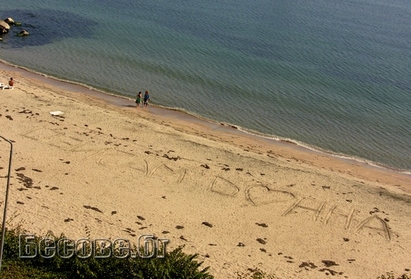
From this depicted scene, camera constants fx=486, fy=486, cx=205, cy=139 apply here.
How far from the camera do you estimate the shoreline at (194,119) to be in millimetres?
35281

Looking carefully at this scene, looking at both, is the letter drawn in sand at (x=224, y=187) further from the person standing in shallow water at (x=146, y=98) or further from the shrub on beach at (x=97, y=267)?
the person standing in shallow water at (x=146, y=98)

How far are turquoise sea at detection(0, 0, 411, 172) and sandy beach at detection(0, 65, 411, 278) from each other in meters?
5.00

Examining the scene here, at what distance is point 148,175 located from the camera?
2620 cm

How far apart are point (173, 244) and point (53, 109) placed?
16742 mm

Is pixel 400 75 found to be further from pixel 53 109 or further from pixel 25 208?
pixel 25 208

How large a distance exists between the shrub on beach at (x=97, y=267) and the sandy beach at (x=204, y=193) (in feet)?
9.53

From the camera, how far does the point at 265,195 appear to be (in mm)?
26016

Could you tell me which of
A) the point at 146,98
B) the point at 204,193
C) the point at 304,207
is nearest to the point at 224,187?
the point at 204,193

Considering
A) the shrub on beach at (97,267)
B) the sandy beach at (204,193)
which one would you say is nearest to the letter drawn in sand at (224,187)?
the sandy beach at (204,193)

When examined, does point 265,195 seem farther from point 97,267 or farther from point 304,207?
point 97,267

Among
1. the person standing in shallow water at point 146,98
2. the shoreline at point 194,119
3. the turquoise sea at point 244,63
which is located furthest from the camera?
the turquoise sea at point 244,63

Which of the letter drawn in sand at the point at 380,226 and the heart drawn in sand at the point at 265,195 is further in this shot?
the heart drawn in sand at the point at 265,195

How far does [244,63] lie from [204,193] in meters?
27.9

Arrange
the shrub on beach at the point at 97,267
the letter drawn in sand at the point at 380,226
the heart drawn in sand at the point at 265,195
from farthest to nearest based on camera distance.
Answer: the heart drawn in sand at the point at 265,195 < the letter drawn in sand at the point at 380,226 < the shrub on beach at the point at 97,267
